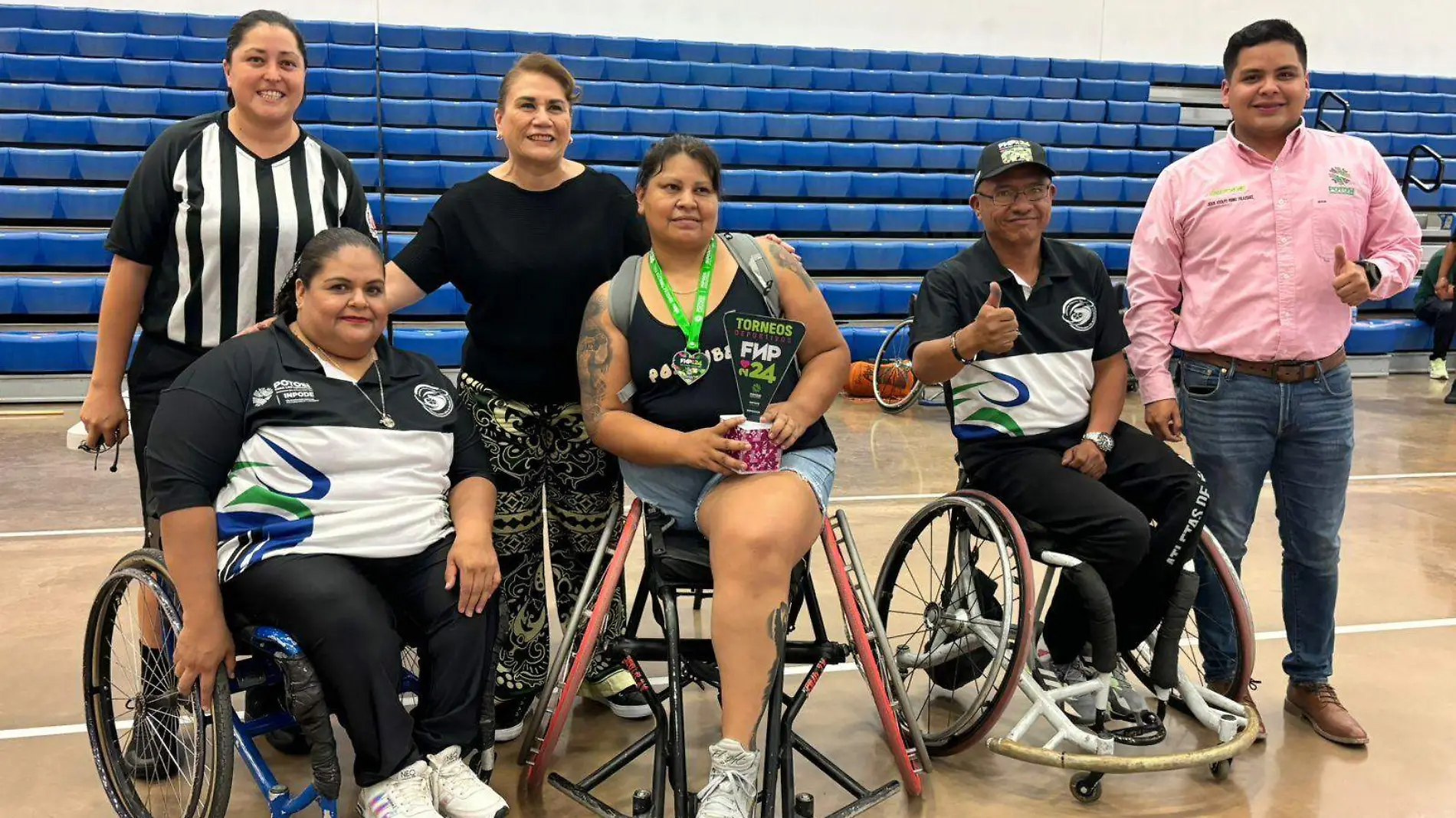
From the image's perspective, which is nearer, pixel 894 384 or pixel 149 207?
pixel 149 207

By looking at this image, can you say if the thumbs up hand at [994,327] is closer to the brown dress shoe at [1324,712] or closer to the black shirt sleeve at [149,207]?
the brown dress shoe at [1324,712]

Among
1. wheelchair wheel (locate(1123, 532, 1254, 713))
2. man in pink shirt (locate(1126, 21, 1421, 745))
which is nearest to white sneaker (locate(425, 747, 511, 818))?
wheelchair wheel (locate(1123, 532, 1254, 713))

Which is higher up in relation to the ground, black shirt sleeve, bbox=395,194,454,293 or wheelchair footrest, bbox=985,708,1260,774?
black shirt sleeve, bbox=395,194,454,293

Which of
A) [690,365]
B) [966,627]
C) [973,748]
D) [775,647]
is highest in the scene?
[690,365]

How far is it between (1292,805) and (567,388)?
161 cm

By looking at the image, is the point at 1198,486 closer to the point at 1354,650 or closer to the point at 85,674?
the point at 1354,650

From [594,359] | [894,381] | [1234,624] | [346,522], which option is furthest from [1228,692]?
[894,381]

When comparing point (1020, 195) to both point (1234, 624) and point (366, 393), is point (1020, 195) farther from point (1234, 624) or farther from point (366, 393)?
point (366, 393)

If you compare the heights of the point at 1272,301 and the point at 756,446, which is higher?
the point at 1272,301

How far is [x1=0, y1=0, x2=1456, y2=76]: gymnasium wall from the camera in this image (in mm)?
9594

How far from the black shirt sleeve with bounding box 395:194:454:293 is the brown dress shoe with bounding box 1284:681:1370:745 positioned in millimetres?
2046

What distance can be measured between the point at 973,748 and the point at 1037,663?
24 centimetres

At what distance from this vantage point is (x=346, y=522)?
179 centimetres

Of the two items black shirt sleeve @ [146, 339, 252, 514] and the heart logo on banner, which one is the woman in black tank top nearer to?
the heart logo on banner
